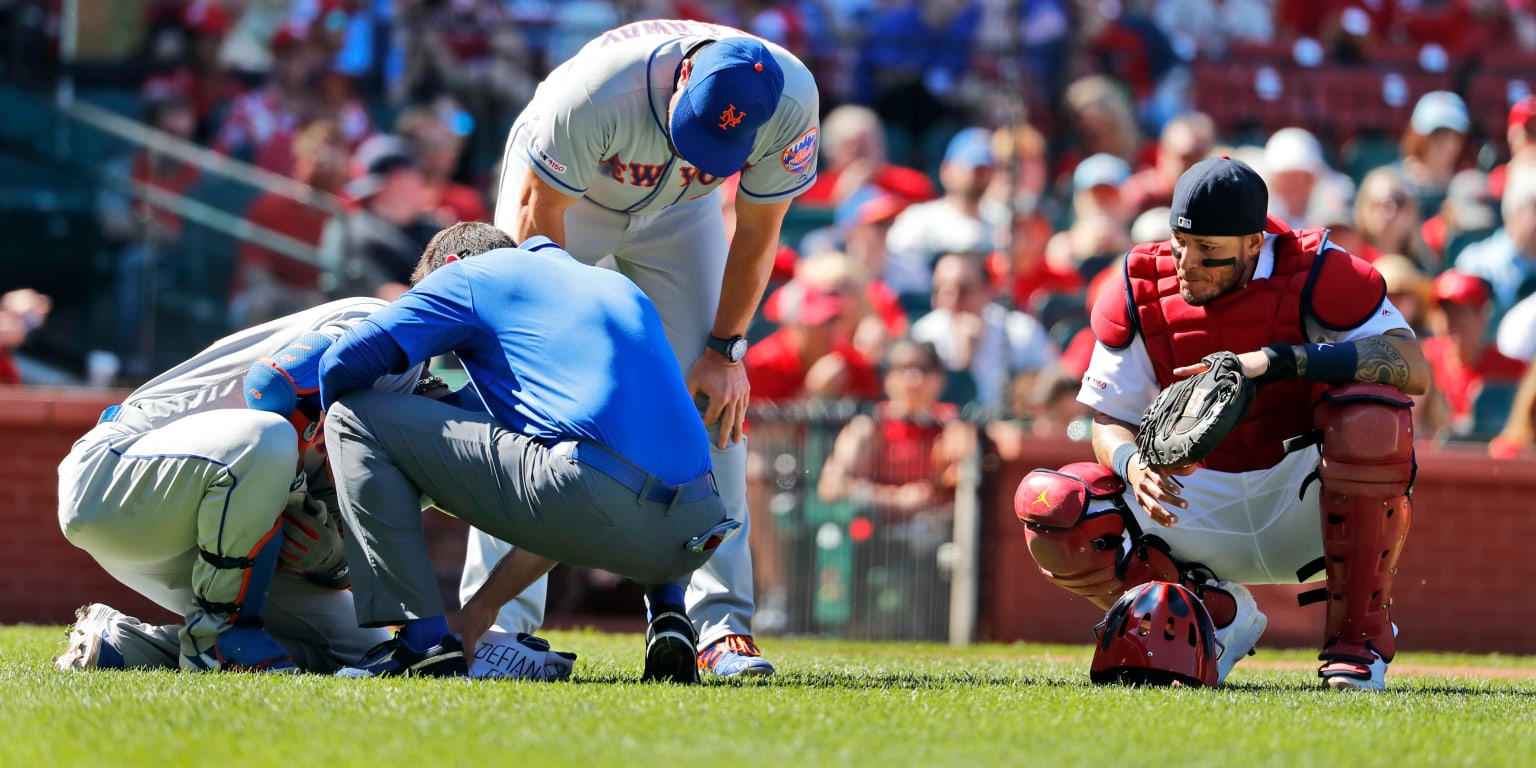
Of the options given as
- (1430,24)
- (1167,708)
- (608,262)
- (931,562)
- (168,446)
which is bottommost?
(931,562)

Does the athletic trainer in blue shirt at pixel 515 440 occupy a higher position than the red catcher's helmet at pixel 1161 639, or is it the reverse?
the athletic trainer in blue shirt at pixel 515 440

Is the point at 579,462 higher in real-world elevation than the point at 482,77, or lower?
lower

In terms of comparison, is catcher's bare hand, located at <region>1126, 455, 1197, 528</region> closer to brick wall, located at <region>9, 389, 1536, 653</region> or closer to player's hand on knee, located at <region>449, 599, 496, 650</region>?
player's hand on knee, located at <region>449, 599, 496, 650</region>

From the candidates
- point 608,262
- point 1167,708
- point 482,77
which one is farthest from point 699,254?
point 482,77

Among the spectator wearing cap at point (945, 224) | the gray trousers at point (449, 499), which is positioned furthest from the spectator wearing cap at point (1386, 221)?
the gray trousers at point (449, 499)

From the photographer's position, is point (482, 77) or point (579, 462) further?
point (482, 77)

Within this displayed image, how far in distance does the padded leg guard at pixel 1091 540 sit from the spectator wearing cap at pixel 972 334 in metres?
3.94

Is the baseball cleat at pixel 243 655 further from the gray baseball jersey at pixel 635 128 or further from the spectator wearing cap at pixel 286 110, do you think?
the spectator wearing cap at pixel 286 110

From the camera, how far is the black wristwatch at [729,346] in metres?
5.16

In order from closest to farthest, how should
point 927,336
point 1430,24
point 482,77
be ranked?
point 927,336 → point 482,77 → point 1430,24

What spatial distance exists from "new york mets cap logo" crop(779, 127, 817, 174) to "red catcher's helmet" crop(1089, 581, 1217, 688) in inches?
61.2

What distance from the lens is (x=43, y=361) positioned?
870 cm

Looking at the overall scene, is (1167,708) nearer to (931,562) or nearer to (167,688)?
(167,688)

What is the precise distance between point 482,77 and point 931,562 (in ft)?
17.7
